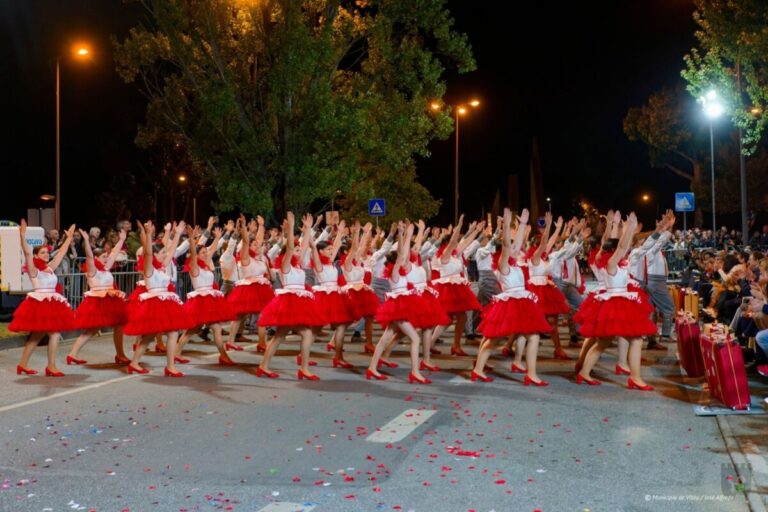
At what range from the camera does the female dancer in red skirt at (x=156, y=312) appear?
11.9 m

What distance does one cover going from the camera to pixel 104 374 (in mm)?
12336

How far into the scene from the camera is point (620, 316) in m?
10.7

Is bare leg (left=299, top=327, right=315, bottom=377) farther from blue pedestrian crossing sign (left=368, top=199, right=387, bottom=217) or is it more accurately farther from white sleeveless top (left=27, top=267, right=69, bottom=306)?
blue pedestrian crossing sign (left=368, top=199, right=387, bottom=217)

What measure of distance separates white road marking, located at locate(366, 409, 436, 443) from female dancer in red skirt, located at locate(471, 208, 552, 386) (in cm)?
214

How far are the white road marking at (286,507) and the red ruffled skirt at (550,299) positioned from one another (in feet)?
28.4

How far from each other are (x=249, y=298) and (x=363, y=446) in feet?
24.6

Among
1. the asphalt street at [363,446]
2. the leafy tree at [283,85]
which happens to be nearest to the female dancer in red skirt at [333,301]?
the asphalt street at [363,446]

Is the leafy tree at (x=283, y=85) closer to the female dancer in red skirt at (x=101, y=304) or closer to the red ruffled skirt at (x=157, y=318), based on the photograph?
the female dancer in red skirt at (x=101, y=304)

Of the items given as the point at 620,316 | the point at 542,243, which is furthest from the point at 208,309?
the point at 620,316

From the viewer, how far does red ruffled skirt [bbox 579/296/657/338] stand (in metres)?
10.6

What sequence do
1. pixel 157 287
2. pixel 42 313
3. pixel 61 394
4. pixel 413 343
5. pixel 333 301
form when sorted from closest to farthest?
1. pixel 61 394
2. pixel 413 343
3. pixel 42 313
4. pixel 157 287
5. pixel 333 301

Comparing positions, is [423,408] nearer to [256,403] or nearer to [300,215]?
[256,403]

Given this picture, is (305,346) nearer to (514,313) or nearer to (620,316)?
(514,313)

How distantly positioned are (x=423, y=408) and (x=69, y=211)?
150 ft
